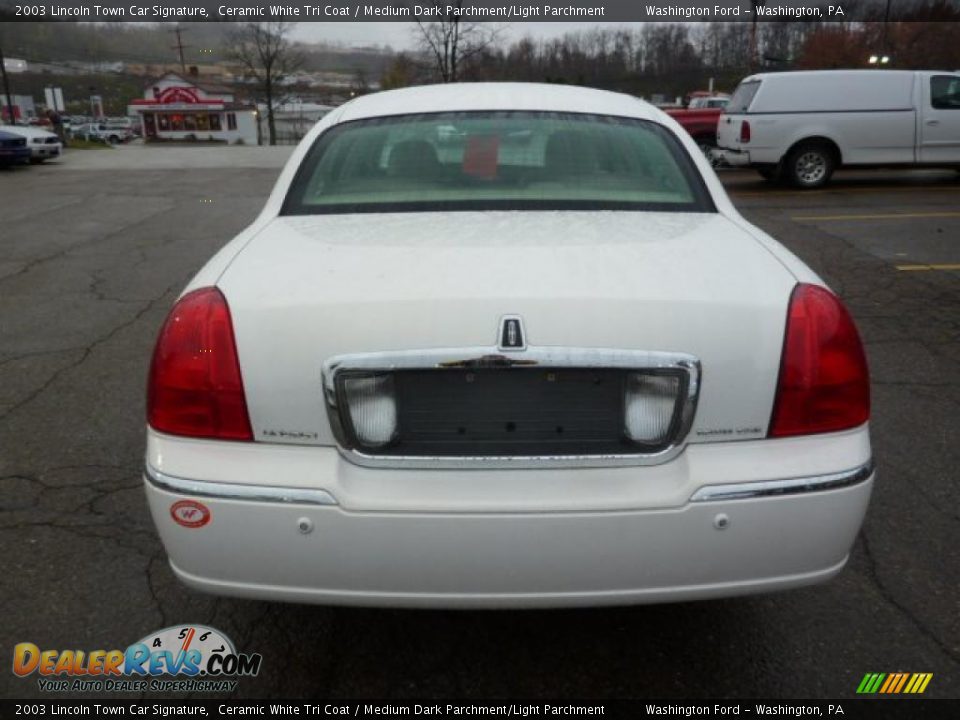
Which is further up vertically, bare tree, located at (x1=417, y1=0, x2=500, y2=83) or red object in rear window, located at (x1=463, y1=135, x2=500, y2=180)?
bare tree, located at (x1=417, y1=0, x2=500, y2=83)

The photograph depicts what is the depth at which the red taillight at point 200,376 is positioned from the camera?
186cm

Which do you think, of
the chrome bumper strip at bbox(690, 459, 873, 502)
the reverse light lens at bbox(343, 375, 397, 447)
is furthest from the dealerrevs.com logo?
the chrome bumper strip at bbox(690, 459, 873, 502)

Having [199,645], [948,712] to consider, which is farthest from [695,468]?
[199,645]

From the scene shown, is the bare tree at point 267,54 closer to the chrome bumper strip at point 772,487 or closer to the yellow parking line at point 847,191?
the yellow parking line at point 847,191

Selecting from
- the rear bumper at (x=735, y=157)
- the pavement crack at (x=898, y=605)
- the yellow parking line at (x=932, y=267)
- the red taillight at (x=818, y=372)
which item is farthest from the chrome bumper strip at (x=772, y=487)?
the rear bumper at (x=735, y=157)

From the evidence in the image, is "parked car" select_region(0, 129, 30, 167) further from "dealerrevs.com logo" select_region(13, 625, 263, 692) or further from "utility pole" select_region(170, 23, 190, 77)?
"utility pole" select_region(170, 23, 190, 77)

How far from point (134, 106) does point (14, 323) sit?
73.9 meters

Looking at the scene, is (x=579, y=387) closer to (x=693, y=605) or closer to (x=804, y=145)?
(x=693, y=605)

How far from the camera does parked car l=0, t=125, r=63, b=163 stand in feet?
67.7

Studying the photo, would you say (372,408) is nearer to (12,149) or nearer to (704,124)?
(704,124)

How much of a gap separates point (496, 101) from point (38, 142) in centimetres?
2208

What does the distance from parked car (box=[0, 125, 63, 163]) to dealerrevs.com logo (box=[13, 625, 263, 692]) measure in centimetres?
2175

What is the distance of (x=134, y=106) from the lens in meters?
70.6
